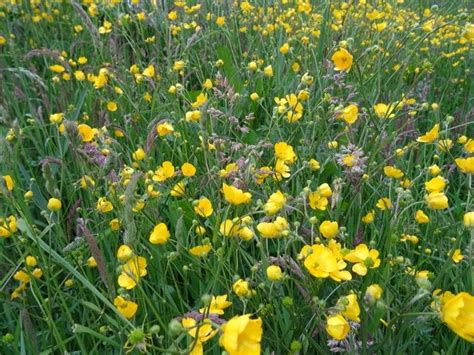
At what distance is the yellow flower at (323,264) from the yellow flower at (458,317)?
7.7 inches

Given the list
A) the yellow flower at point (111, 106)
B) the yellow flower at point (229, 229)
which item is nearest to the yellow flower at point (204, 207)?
the yellow flower at point (229, 229)

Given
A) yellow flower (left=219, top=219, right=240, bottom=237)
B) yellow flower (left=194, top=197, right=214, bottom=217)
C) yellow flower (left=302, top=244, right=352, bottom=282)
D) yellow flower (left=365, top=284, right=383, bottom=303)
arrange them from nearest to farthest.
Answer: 1. yellow flower (left=365, top=284, right=383, bottom=303)
2. yellow flower (left=302, top=244, right=352, bottom=282)
3. yellow flower (left=219, top=219, right=240, bottom=237)
4. yellow flower (left=194, top=197, right=214, bottom=217)

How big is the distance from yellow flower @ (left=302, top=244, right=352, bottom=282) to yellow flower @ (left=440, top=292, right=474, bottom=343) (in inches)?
7.7

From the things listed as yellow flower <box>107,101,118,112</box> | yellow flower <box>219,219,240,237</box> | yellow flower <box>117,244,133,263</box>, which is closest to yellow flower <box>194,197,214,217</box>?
yellow flower <box>219,219,240,237</box>

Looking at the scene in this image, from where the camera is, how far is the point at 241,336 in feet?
2.58

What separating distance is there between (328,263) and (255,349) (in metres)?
0.27

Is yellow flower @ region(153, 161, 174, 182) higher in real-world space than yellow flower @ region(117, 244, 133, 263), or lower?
lower

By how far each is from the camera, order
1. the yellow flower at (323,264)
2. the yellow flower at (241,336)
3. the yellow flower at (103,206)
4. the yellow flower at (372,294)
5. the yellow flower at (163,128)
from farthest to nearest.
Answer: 1. the yellow flower at (163,128)
2. the yellow flower at (103,206)
3. the yellow flower at (323,264)
4. the yellow flower at (372,294)
5. the yellow flower at (241,336)

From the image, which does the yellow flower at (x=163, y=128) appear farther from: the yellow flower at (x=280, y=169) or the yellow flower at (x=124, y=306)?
the yellow flower at (x=124, y=306)

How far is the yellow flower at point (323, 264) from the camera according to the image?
0.99 meters

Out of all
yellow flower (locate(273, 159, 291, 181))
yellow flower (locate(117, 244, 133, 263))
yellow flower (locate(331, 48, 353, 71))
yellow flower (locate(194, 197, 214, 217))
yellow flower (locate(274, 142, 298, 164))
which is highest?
yellow flower (locate(331, 48, 353, 71))

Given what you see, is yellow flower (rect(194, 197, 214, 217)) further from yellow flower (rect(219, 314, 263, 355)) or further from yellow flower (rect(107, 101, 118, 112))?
yellow flower (rect(107, 101, 118, 112))

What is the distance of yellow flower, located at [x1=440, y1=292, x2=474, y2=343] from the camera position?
2.74 feet

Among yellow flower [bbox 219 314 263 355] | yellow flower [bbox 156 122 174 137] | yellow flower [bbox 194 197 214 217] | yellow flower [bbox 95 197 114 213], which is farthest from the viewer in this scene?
yellow flower [bbox 156 122 174 137]
